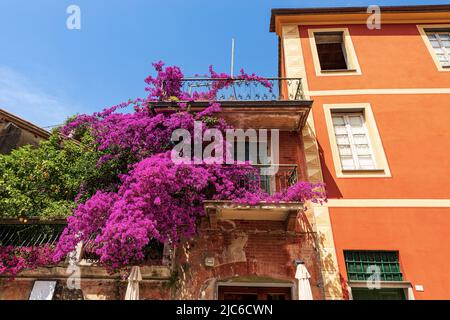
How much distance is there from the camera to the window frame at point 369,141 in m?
7.20

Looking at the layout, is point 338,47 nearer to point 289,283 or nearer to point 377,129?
point 377,129

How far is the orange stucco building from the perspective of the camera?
6156 millimetres

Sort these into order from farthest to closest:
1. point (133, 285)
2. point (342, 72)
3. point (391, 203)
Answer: point (342, 72)
point (391, 203)
point (133, 285)

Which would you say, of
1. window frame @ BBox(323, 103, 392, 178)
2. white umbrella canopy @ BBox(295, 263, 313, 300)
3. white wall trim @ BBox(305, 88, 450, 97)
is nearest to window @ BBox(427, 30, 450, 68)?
white wall trim @ BBox(305, 88, 450, 97)

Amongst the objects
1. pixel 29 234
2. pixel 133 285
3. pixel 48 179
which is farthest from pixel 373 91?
pixel 29 234

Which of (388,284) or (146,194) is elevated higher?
(146,194)

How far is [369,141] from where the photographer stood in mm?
7879

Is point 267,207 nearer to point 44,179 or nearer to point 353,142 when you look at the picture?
point 353,142

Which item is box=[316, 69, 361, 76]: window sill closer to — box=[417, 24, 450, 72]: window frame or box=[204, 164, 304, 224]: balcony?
box=[417, 24, 450, 72]: window frame

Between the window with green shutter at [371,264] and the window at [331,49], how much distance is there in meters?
6.60

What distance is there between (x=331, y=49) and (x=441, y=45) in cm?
355

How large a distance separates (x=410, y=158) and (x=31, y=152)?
10846 mm

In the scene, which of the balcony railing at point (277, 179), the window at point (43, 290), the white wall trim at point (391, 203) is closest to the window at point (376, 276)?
the white wall trim at point (391, 203)

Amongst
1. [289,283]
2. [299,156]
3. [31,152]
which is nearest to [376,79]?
[299,156]
